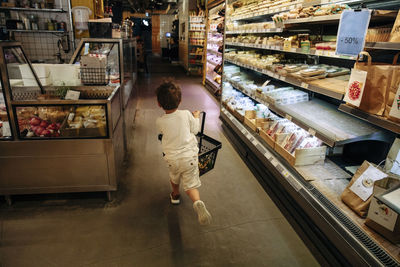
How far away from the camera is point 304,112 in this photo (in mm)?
2889

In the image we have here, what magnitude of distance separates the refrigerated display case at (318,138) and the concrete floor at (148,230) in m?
0.27

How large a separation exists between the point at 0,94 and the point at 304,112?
10.2 feet

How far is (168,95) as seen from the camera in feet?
7.74

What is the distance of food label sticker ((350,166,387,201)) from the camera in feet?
6.19

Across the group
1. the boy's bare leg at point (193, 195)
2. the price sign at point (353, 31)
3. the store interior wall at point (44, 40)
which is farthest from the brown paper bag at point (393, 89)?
the store interior wall at point (44, 40)

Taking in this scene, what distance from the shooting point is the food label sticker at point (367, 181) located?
1886mm

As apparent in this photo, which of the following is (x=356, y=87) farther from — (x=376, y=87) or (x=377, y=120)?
(x=377, y=120)

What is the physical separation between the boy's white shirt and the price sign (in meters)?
1.37

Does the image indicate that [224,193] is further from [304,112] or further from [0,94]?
[0,94]

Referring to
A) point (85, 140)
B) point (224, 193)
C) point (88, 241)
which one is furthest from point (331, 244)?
point (85, 140)

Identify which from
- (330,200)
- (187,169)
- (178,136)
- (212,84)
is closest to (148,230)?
(187,169)

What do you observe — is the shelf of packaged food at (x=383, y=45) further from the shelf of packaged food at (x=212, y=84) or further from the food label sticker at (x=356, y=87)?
the shelf of packaged food at (x=212, y=84)

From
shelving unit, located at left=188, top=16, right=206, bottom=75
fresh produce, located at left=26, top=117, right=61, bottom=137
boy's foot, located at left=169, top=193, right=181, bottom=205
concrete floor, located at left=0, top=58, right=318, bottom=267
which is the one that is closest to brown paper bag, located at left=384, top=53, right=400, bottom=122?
concrete floor, located at left=0, top=58, right=318, bottom=267

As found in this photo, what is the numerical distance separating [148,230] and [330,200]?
1.57 metres
